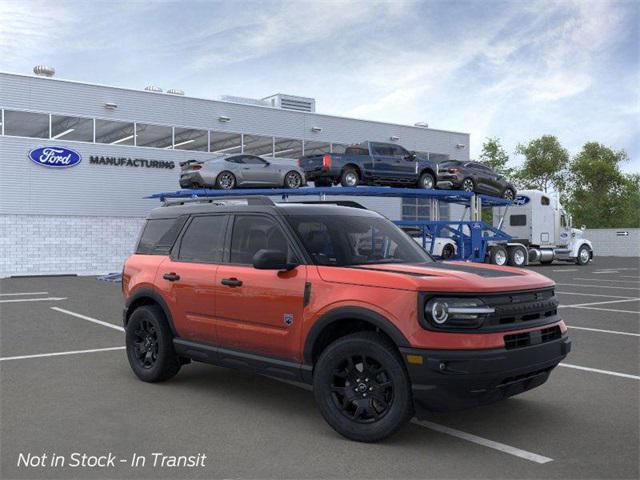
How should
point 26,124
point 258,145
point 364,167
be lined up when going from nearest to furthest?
point 364,167 < point 26,124 < point 258,145

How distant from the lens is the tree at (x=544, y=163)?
75938mm

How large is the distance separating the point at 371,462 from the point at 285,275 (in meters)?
1.71

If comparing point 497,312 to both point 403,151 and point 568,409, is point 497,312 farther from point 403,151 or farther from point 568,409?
point 403,151

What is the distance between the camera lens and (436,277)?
15.8ft

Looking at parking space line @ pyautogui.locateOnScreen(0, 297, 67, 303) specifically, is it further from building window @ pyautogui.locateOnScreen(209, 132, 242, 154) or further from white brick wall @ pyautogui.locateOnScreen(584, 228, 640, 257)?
white brick wall @ pyautogui.locateOnScreen(584, 228, 640, 257)

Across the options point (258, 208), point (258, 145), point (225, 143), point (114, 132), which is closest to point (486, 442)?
point (258, 208)

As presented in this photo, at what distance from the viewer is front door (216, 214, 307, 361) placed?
17.5 ft

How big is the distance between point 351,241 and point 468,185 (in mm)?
20127

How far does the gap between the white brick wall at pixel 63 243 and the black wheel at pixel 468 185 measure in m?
14.5

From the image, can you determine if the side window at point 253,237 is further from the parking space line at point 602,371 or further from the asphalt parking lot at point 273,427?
the parking space line at point 602,371

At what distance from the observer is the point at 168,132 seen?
99.2 feet

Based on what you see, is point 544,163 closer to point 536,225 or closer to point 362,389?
point 536,225

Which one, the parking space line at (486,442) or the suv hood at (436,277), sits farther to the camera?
the suv hood at (436,277)

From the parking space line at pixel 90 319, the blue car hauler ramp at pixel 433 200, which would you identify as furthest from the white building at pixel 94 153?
the parking space line at pixel 90 319
